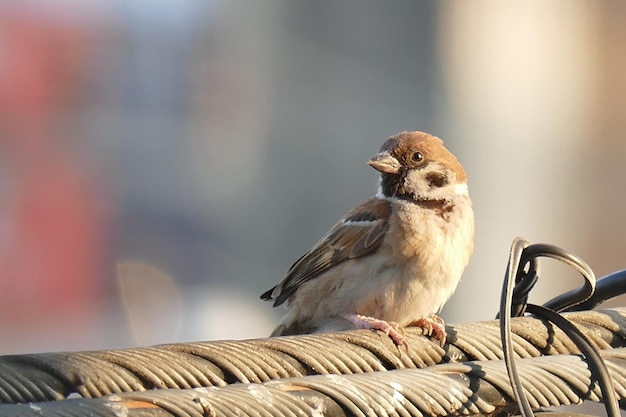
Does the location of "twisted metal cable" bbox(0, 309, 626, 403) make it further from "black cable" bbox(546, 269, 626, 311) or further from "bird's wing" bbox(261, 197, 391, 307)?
"bird's wing" bbox(261, 197, 391, 307)

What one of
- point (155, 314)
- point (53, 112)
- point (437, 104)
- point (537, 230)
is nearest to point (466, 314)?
point (537, 230)

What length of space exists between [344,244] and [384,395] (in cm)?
141

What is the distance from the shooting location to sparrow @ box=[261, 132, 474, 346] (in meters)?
2.42

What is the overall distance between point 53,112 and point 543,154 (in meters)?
3.29

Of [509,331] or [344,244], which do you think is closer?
[509,331]

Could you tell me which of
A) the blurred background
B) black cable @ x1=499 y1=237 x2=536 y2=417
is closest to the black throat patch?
black cable @ x1=499 y1=237 x2=536 y2=417

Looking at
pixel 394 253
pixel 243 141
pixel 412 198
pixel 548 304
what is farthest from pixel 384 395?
pixel 243 141

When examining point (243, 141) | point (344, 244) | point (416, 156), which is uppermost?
point (416, 156)

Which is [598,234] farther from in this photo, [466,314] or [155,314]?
[155,314]

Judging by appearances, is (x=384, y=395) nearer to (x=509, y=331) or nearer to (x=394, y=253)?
(x=509, y=331)

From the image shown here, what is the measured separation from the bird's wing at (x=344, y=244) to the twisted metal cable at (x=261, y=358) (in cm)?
102

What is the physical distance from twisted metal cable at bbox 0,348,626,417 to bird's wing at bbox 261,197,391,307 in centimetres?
110

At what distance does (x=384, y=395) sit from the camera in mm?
1232

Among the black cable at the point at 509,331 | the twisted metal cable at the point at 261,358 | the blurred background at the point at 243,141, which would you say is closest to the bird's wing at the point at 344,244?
the twisted metal cable at the point at 261,358
